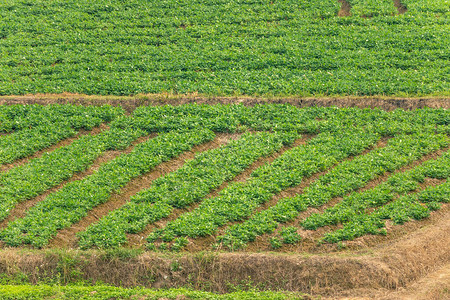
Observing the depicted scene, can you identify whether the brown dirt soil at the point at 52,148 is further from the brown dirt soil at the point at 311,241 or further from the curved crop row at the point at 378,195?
the curved crop row at the point at 378,195

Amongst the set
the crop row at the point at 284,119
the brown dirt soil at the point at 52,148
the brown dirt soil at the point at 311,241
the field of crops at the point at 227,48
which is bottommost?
the brown dirt soil at the point at 311,241

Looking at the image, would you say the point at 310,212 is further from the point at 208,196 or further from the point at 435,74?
the point at 435,74

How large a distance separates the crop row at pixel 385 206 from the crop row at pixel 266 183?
6.49 feet

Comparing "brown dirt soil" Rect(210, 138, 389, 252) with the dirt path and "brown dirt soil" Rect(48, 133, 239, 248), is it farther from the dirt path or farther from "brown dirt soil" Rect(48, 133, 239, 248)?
the dirt path

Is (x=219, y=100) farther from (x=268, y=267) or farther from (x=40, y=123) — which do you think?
(x=268, y=267)

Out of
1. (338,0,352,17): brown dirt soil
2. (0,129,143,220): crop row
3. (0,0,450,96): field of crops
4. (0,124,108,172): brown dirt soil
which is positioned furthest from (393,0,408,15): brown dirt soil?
(0,124,108,172): brown dirt soil

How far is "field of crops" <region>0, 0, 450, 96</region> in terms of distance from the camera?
24.5m

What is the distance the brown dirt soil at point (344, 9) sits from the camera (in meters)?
30.2

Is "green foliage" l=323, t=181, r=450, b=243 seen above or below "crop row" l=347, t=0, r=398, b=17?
below

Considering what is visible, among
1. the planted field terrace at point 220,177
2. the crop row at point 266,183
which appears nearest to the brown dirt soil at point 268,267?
the planted field terrace at point 220,177

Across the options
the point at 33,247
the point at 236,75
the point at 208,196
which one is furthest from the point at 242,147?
the point at 33,247

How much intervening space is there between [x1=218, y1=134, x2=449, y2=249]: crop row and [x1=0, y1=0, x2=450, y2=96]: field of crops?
13.0ft

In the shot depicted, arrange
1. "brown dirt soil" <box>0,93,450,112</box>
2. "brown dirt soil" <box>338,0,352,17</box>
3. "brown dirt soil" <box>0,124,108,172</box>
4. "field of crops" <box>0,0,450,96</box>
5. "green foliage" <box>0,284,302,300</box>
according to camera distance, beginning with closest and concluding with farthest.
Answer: "green foliage" <box>0,284,302,300</box>, "brown dirt soil" <box>0,124,108,172</box>, "brown dirt soil" <box>0,93,450,112</box>, "field of crops" <box>0,0,450,96</box>, "brown dirt soil" <box>338,0,352,17</box>

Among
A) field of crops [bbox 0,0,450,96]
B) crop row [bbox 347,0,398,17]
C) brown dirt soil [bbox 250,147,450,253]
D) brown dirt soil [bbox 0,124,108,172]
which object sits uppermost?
crop row [bbox 347,0,398,17]
